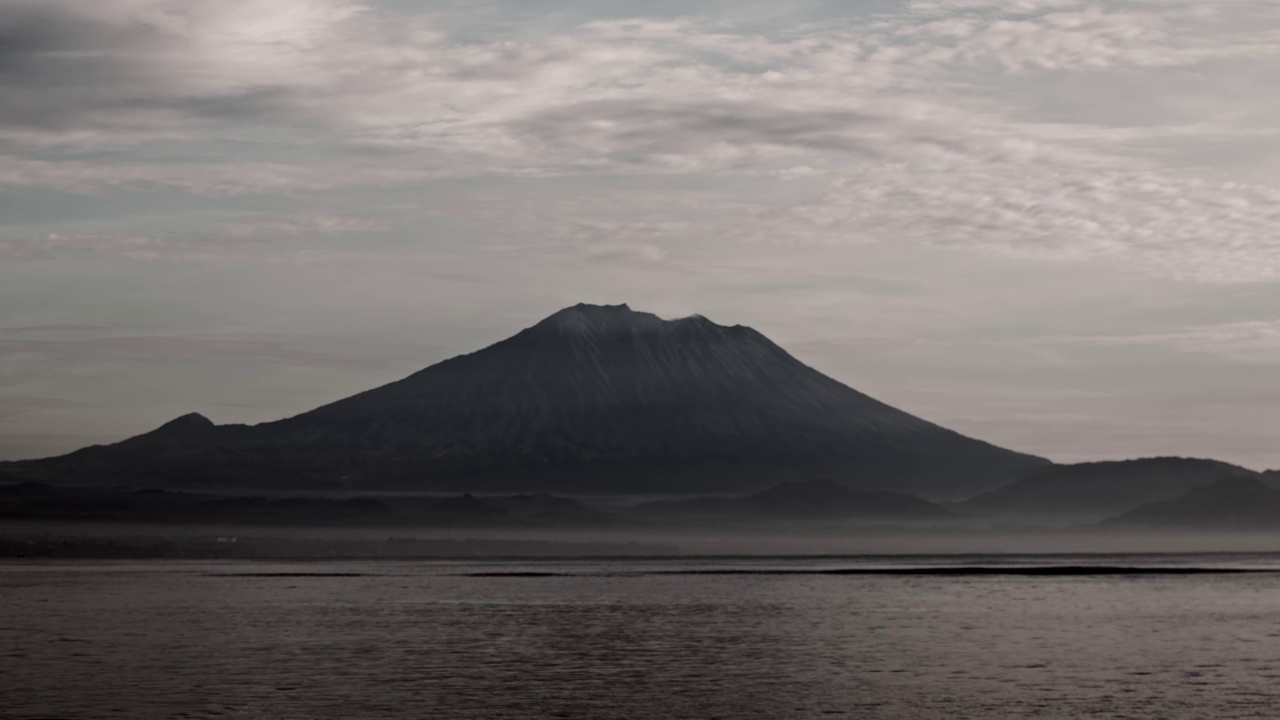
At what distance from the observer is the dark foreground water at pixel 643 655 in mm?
54594

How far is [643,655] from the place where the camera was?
74.6m

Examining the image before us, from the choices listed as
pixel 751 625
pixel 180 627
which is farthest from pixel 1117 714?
pixel 180 627

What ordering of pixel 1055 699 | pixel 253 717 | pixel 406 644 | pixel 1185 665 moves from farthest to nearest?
1. pixel 406 644
2. pixel 1185 665
3. pixel 1055 699
4. pixel 253 717

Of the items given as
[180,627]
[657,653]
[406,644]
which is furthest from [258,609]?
[657,653]

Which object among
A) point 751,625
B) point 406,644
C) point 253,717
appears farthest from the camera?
point 751,625

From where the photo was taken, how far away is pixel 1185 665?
67.9 metres

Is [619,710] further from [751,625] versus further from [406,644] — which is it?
[751,625]

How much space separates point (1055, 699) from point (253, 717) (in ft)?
91.2

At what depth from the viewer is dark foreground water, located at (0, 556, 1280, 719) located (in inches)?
2149

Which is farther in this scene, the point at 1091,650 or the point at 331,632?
the point at 331,632

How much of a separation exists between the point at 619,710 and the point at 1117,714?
16.5m

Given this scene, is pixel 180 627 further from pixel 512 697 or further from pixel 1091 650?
pixel 1091 650

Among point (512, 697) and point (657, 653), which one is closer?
point (512, 697)

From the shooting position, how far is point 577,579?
189m
